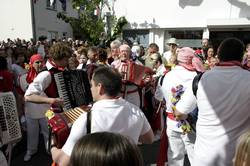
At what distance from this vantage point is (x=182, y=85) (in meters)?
3.79

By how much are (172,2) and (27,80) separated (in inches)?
303

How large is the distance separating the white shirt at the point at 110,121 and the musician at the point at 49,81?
4.69ft

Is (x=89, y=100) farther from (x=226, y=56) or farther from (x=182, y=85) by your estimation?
(x=226, y=56)

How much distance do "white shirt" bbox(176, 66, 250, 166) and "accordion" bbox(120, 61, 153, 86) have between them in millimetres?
2496

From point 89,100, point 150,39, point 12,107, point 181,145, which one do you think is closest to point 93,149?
point 12,107

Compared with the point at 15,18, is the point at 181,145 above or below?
A: below

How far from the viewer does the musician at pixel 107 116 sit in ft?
7.09

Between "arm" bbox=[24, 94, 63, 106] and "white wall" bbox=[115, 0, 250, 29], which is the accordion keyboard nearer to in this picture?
"arm" bbox=[24, 94, 63, 106]

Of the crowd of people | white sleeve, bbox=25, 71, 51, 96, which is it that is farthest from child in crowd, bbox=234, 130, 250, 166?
white sleeve, bbox=25, 71, 51, 96

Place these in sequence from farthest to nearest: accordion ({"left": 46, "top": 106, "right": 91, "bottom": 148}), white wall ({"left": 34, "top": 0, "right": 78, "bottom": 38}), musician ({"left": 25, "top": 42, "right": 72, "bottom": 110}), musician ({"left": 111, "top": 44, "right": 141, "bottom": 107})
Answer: white wall ({"left": 34, "top": 0, "right": 78, "bottom": 38}) < musician ({"left": 111, "top": 44, "right": 141, "bottom": 107}) < musician ({"left": 25, "top": 42, "right": 72, "bottom": 110}) < accordion ({"left": 46, "top": 106, "right": 91, "bottom": 148})

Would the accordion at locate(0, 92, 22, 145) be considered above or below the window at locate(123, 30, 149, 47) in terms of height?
below

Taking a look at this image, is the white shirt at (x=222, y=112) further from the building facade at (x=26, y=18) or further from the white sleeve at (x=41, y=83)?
the building facade at (x=26, y=18)

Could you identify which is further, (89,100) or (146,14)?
(146,14)

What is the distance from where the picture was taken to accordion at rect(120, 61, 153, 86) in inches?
205
